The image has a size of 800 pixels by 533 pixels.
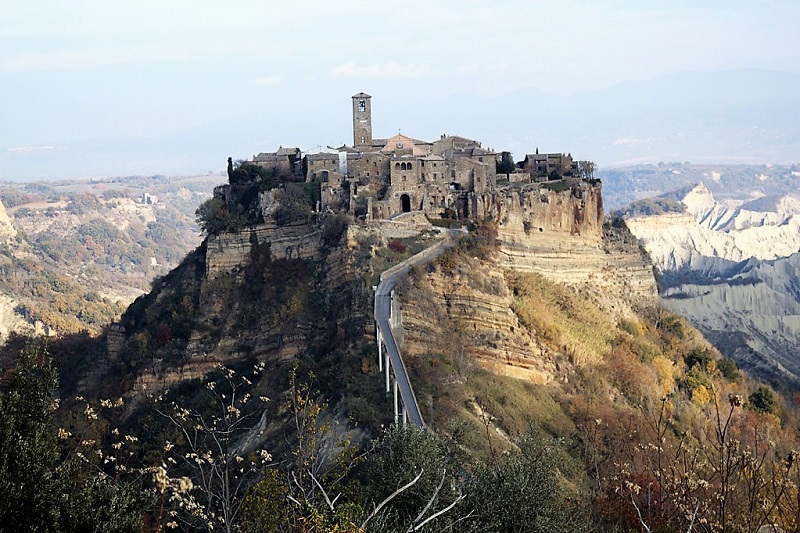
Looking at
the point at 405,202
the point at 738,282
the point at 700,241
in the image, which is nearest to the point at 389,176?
the point at 405,202

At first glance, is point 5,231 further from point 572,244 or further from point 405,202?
point 572,244

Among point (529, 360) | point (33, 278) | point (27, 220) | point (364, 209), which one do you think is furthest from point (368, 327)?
point (27, 220)

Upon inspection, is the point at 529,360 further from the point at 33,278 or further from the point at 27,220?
the point at 27,220

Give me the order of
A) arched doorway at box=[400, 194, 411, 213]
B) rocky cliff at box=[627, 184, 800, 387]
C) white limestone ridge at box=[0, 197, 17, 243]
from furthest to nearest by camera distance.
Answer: white limestone ridge at box=[0, 197, 17, 243] → rocky cliff at box=[627, 184, 800, 387] → arched doorway at box=[400, 194, 411, 213]

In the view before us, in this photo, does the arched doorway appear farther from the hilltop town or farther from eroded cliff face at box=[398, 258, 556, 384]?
eroded cliff face at box=[398, 258, 556, 384]

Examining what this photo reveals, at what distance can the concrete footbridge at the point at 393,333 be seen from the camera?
28.7m

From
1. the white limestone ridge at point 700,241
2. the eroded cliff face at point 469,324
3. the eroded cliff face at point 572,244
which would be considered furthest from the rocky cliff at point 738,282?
the eroded cliff face at point 469,324

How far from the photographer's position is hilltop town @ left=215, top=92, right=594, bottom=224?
4381 centimetres

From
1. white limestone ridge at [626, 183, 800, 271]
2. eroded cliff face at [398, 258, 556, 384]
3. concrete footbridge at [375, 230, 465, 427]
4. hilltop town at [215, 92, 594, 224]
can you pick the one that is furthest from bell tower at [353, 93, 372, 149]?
white limestone ridge at [626, 183, 800, 271]

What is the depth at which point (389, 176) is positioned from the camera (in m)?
45.0

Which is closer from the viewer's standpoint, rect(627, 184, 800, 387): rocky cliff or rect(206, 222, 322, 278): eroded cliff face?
rect(206, 222, 322, 278): eroded cliff face

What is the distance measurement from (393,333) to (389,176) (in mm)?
13095

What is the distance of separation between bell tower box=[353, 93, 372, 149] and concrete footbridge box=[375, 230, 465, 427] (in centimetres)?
1200

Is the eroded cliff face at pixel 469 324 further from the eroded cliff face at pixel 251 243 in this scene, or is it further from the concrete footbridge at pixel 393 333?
the eroded cliff face at pixel 251 243
